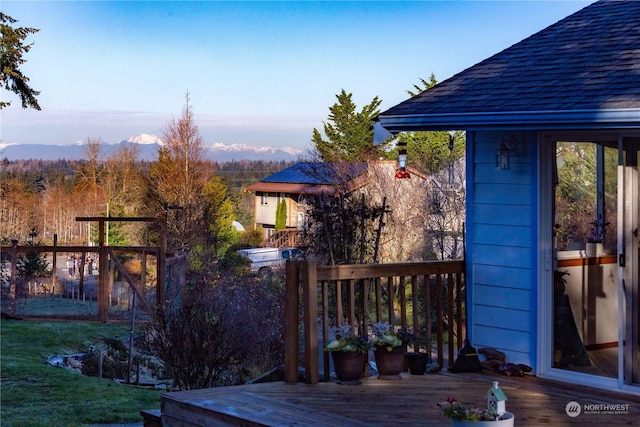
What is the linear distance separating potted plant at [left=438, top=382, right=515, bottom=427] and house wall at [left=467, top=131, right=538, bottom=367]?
1.97m

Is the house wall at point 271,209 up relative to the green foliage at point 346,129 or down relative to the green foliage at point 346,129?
down

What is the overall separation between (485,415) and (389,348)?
5.93 feet

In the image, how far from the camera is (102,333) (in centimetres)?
1382

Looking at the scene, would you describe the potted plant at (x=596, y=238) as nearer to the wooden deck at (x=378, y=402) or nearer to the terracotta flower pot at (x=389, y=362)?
the wooden deck at (x=378, y=402)

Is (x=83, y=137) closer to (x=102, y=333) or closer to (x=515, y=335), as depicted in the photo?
(x=102, y=333)

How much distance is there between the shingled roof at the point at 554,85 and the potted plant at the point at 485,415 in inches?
81.2

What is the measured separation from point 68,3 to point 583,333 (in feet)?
72.6

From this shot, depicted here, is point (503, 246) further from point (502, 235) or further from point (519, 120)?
point (519, 120)

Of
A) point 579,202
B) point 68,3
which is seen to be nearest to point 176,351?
point 579,202

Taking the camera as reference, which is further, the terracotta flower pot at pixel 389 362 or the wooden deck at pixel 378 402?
the terracotta flower pot at pixel 389 362

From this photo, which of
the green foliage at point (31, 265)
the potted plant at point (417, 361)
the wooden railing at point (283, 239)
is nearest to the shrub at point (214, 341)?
the potted plant at point (417, 361)

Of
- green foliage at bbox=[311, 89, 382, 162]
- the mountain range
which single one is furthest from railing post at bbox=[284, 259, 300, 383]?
green foliage at bbox=[311, 89, 382, 162]
